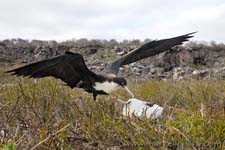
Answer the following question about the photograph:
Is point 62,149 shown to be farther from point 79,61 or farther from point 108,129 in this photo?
point 79,61

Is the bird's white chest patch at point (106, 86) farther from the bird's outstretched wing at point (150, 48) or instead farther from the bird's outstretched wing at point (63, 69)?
the bird's outstretched wing at point (150, 48)

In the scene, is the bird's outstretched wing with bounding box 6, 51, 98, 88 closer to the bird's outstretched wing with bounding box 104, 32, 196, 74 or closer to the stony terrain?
the stony terrain

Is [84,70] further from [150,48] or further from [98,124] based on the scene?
[98,124]

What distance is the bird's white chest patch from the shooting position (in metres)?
4.26

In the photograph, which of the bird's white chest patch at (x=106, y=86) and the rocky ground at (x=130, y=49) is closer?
the bird's white chest patch at (x=106, y=86)

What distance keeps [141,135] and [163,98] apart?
141 inches

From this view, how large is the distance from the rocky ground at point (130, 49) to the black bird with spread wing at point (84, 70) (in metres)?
8.01

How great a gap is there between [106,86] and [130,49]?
12.6m

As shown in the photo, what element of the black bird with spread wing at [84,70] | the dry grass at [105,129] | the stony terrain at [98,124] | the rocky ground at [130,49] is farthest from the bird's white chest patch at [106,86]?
the rocky ground at [130,49]

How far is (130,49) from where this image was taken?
16.8 meters

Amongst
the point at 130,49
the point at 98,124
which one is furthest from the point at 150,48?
the point at 130,49

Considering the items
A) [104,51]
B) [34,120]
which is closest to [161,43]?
[34,120]

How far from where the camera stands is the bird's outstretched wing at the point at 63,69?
3.72m

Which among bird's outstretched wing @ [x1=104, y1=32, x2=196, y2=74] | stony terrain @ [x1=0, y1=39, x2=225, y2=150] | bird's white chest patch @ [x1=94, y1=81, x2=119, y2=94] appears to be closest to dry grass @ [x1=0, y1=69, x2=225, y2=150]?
stony terrain @ [x1=0, y1=39, x2=225, y2=150]
